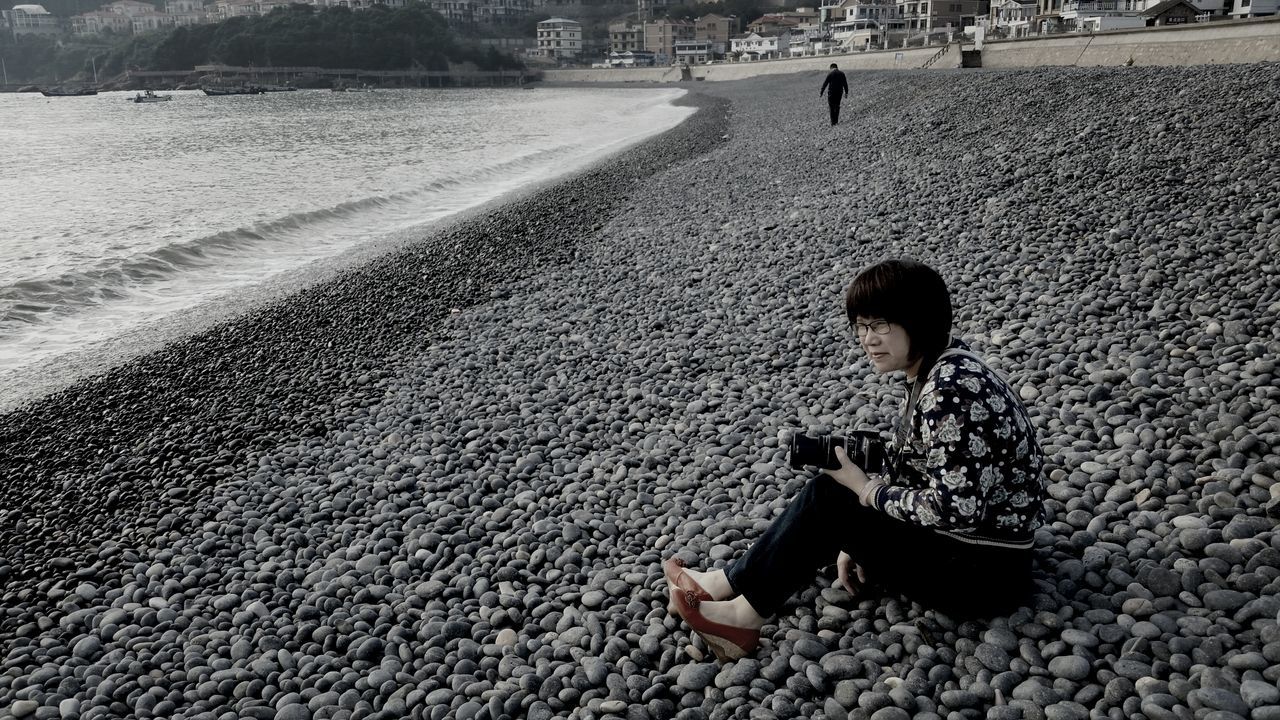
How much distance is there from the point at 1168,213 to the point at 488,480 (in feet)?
21.3

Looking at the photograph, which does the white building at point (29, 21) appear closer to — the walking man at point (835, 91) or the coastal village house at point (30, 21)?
the coastal village house at point (30, 21)

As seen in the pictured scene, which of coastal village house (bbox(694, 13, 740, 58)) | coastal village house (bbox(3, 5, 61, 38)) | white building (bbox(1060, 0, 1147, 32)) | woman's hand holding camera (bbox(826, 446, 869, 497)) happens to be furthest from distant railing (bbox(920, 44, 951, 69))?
coastal village house (bbox(3, 5, 61, 38))

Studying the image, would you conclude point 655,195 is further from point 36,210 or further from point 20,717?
point 36,210

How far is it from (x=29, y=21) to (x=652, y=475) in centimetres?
20798

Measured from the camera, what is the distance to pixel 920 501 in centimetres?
285

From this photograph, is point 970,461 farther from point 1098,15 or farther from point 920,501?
point 1098,15

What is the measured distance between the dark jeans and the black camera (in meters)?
0.08

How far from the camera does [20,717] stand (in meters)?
3.51

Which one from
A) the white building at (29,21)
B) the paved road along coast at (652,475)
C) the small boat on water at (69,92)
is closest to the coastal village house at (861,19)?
the paved road along coast at (652,475)

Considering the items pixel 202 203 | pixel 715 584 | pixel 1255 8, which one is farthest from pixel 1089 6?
pixel 715 584

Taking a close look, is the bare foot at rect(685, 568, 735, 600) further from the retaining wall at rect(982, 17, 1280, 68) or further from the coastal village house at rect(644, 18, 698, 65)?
the coastal village house at rect(644, 18, 698, 65)

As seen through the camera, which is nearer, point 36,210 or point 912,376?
point 912,376

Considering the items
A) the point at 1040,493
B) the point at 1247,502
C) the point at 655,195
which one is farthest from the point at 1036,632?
the point at 655,195

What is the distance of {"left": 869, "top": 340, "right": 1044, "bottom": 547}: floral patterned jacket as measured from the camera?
2.74m
